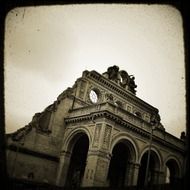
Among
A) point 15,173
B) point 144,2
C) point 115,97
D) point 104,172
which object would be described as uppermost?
point 115,97

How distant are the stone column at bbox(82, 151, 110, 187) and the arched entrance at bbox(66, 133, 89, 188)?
418 centimetres

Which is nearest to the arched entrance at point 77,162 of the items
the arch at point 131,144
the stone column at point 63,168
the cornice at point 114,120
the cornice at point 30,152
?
the stone column at point 63,168

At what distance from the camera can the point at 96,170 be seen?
17.4 meters

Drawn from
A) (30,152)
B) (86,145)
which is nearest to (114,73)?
(86,145)

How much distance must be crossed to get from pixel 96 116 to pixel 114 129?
181cm

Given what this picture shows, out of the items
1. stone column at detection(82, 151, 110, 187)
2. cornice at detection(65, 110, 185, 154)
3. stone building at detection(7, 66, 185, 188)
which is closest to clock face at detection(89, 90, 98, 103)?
stone building at detection(7, 66, 185, 188)

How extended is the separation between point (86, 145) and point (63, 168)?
3.48 metres

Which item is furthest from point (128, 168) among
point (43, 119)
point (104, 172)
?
point (43, 119)

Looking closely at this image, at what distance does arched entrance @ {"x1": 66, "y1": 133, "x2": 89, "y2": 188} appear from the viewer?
22438mm

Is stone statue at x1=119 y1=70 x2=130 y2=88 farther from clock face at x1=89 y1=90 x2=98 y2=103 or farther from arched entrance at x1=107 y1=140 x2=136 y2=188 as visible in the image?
arched entrance at x1=107 y1=140 x2=136 y2=188

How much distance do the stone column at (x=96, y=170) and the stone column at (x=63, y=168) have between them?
12.6 feet

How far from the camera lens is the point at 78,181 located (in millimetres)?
22625

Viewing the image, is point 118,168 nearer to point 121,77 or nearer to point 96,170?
point 96,170

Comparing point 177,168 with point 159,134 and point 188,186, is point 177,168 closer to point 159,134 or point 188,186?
point 159,134
